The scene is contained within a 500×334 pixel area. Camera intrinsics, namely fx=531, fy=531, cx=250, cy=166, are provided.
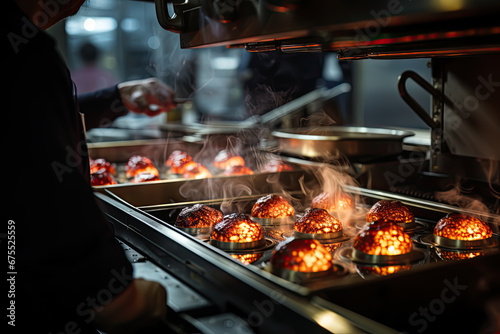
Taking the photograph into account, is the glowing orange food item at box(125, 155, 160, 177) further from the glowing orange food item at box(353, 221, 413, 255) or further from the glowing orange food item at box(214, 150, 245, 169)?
the glowing orange food item at box(353, 221, 413, 255)

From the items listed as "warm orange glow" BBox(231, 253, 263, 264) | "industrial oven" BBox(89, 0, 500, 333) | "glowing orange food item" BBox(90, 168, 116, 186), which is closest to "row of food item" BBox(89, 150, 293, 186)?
"glowing orange food item" BBox(90, 168, 116, 186)

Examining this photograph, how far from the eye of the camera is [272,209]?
1731 mm

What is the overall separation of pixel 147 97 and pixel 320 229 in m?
1.74

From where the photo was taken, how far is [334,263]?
1263 mm

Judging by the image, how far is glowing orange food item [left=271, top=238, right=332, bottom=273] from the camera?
3.73ft

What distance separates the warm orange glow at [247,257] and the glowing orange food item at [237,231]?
51 millimetres

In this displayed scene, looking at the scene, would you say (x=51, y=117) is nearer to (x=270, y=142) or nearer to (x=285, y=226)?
(x=285, y=226)

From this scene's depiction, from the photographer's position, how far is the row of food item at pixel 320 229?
1.16 meters

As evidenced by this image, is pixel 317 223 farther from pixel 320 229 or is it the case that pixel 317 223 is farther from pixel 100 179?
pixel 100 179

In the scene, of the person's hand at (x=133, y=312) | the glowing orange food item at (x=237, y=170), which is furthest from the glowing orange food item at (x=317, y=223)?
the glowing orange food item at (x=237, y=170)

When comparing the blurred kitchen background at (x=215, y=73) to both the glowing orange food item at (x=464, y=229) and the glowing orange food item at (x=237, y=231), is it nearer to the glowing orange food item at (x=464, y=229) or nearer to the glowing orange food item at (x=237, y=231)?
the glowing orange food item at (x=237, y=231)

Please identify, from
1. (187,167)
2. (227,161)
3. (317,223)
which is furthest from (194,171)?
(317,223)

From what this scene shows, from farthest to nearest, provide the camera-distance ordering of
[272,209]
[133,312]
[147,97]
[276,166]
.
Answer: [147,97], [276,166], [272,209], [133,312]

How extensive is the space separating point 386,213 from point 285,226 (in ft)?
1.04
